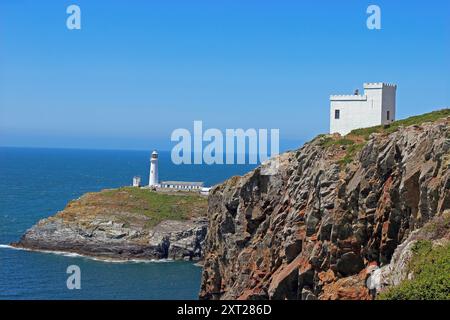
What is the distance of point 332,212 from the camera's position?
38031 millimetres

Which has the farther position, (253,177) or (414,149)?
(253,177)

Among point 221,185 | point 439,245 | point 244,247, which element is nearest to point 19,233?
point 221,185

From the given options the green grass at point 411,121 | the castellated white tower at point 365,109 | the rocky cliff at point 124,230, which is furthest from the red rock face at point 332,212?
the rocky cliff at point 124,230

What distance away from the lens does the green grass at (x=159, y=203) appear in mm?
103625

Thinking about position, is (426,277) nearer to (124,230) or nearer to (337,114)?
(337,114)

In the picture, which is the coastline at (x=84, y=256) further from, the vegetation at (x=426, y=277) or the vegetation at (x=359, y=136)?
the vegetation at (x=426, y=277)

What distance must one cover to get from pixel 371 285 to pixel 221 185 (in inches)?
1123

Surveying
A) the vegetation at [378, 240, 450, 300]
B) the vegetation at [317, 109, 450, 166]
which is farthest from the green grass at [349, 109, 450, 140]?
the vegetation at [378, 240, 450, 300]

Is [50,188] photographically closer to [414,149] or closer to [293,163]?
[293,163]

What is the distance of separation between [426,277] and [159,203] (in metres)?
88.8

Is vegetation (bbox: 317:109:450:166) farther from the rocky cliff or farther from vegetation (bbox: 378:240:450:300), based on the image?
the rocky cliff

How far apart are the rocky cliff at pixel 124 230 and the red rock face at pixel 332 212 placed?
43240 mm

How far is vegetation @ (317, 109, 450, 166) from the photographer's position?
40.6 meters
